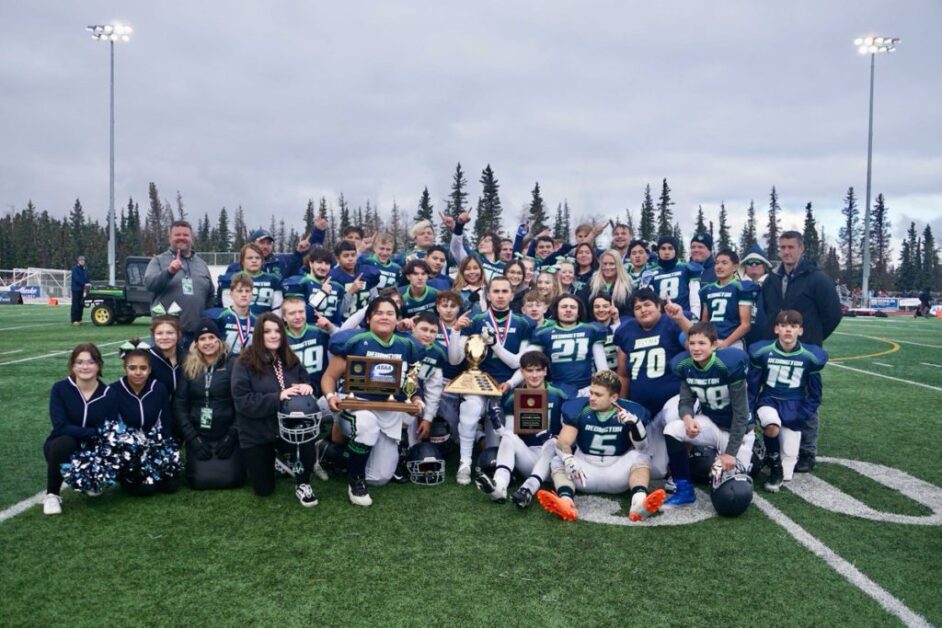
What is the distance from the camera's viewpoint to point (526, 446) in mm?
5129

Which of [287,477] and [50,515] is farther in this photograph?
[287,477]

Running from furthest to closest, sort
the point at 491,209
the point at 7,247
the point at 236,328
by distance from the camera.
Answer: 1. the point at 7,247
2. the point at 491,209
3. the point at 236,328

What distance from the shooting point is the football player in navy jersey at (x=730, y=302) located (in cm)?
615

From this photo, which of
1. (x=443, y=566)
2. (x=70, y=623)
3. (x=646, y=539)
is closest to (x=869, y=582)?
(x=646, y=539)

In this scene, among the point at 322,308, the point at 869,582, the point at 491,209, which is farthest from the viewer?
the point at 491,209

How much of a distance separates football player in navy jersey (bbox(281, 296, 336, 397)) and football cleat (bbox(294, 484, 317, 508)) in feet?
3.49

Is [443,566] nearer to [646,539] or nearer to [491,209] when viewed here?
[646,539]

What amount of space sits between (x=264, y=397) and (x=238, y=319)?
1264mm

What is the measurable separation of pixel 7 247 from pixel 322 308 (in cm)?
8972

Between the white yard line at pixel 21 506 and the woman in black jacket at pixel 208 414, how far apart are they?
991 millimetres

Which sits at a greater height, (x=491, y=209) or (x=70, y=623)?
(x=491, y=209)

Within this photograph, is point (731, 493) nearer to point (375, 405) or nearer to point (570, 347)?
point (570, 347)

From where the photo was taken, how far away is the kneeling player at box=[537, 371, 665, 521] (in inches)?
187

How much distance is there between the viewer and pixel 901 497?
4812 millimetres
